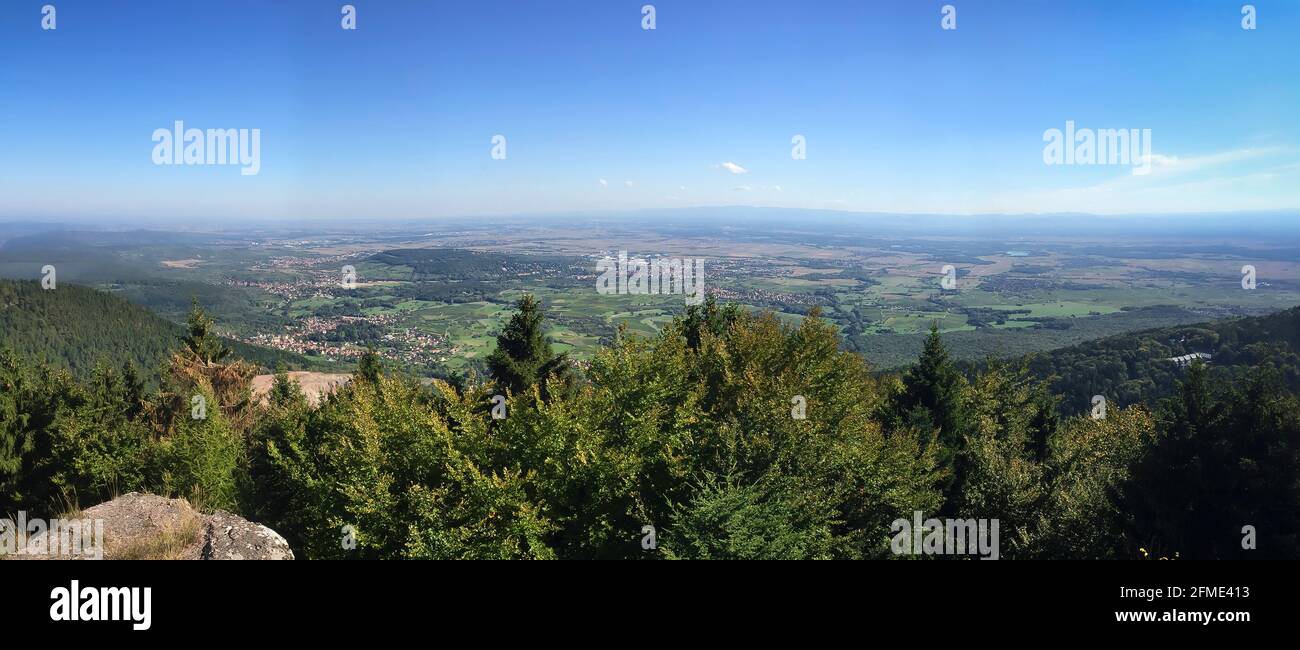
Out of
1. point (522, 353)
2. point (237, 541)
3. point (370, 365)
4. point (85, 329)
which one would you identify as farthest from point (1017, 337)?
point (85, 329)

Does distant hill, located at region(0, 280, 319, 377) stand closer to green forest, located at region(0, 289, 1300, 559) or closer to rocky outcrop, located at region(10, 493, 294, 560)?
green forest, located at region(0, 289, 1300, 559)

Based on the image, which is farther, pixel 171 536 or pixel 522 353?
pixel 522 353

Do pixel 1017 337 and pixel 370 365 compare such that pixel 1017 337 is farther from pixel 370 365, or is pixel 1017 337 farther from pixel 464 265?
pixel 464 265

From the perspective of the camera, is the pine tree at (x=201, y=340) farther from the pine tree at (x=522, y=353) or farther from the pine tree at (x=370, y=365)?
the pine tree at (x=522, y=353)

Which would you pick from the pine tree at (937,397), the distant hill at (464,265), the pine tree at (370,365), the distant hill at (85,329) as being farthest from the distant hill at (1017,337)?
the distant hill at (464,265)

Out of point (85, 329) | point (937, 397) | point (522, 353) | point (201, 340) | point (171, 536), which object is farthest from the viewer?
point (85, 329)

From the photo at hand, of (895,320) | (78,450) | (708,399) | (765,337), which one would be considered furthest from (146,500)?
(895,320)
